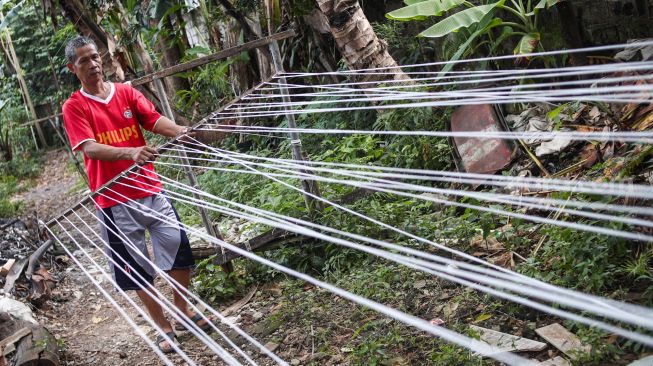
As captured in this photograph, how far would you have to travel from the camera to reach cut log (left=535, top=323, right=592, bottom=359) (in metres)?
1.90

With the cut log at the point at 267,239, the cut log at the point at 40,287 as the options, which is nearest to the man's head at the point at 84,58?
the cut log at the point at 267,239

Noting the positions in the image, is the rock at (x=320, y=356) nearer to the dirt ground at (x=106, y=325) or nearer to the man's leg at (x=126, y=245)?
the dirt ground at (x=106, y=325)

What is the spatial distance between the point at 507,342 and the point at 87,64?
6.15 ft

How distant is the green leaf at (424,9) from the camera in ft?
12.1

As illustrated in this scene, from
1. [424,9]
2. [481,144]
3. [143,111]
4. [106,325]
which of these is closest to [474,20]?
[424,9]

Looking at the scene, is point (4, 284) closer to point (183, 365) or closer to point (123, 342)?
point (123, 342)

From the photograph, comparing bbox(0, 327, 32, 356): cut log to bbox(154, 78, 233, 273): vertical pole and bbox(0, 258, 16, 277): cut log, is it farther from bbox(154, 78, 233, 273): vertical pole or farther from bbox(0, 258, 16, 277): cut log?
bbox(0, 258, 16, 277): cut log

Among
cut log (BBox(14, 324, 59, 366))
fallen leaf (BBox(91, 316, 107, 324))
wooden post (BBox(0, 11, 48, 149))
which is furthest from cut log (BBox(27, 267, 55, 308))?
wooden post (BBox(0, 11, 48, 149))

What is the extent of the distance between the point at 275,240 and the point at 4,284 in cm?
207

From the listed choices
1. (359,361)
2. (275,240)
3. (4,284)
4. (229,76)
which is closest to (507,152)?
(275,240)

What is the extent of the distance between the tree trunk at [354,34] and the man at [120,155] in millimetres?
1445

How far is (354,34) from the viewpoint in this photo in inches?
151

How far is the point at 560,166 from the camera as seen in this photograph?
3.21 meters

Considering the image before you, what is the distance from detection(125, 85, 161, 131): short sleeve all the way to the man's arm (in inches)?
12.2
